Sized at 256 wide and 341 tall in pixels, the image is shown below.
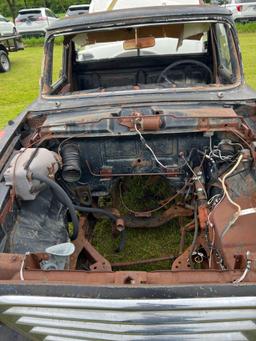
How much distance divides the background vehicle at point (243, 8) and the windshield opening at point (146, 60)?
14317 millimetres

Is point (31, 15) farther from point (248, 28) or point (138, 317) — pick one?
point (138, 317)

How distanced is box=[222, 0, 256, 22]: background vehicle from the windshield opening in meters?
14.3

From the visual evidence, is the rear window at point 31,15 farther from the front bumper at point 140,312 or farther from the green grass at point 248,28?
the front bumper at point 140,312

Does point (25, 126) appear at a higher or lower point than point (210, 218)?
higher

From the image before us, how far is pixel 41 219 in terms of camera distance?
2322mm

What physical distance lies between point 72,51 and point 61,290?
10.0ft

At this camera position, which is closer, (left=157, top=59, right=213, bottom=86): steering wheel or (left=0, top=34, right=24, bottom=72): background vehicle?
(left=157, top=59, right=213, bottom=86): steering wheel

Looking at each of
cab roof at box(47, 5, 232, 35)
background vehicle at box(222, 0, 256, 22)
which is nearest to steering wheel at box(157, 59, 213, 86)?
cab roof at box(47, 5, 232, 35)

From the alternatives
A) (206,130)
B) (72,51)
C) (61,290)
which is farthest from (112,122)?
(72,51)

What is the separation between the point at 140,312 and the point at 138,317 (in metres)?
0.03

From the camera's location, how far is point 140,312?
138cm

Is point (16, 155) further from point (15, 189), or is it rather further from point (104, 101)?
point (104, 101)

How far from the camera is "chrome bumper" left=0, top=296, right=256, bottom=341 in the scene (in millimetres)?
1359

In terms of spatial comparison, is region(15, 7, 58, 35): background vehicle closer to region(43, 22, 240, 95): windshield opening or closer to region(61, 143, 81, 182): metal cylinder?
region(43, 22, 240, 95): windshield opening
